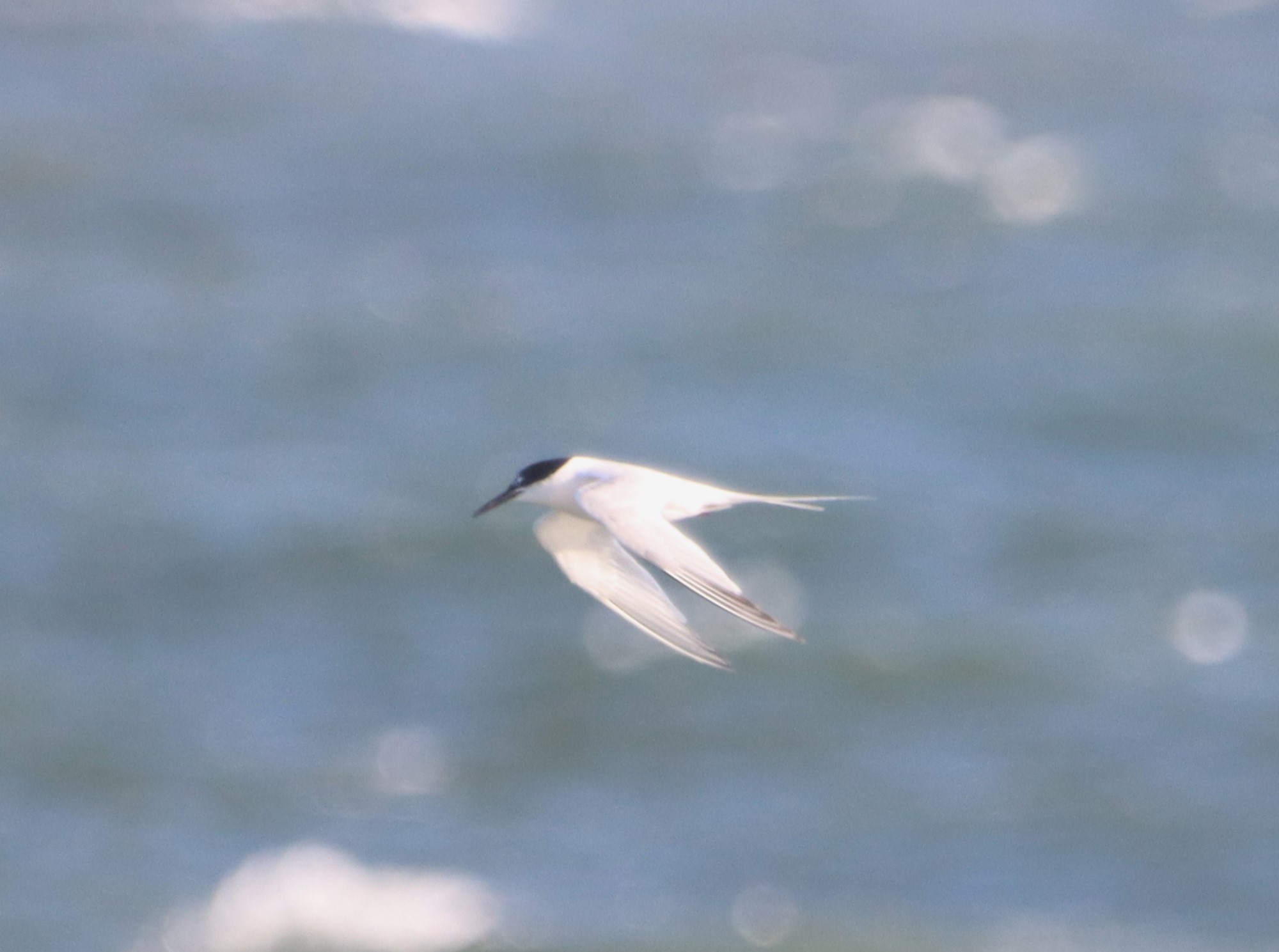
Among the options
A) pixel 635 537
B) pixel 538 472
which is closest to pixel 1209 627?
pixel 538 472

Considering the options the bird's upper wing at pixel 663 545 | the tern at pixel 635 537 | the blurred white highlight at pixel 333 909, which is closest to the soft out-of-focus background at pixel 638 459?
the blurred white highlight at pixel 333 909

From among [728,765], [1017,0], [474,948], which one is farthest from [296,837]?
[1017,0]

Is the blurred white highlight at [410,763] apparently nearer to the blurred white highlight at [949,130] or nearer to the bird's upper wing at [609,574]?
the blurred white highlight at [949,130]

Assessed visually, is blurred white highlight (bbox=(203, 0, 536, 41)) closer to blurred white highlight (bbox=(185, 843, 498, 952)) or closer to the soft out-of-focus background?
the soft out-of-focus background

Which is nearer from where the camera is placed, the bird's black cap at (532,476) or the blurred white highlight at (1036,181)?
the bird's black cap at (532,476)

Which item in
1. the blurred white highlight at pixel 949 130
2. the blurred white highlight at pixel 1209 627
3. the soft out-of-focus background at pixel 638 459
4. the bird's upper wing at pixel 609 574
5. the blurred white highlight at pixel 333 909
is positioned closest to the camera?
the bird's upper wing at pixel 609 574

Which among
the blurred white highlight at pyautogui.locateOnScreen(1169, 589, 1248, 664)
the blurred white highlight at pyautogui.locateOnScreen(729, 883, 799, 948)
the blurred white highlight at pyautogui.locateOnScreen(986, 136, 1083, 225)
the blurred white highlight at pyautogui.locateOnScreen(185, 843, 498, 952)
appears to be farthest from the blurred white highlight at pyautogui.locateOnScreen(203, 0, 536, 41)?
the blurred white highlight at pyautogui.locateOnScreen(729, 883, 799, 948)

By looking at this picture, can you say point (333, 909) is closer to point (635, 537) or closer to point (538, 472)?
point (538, 472)
